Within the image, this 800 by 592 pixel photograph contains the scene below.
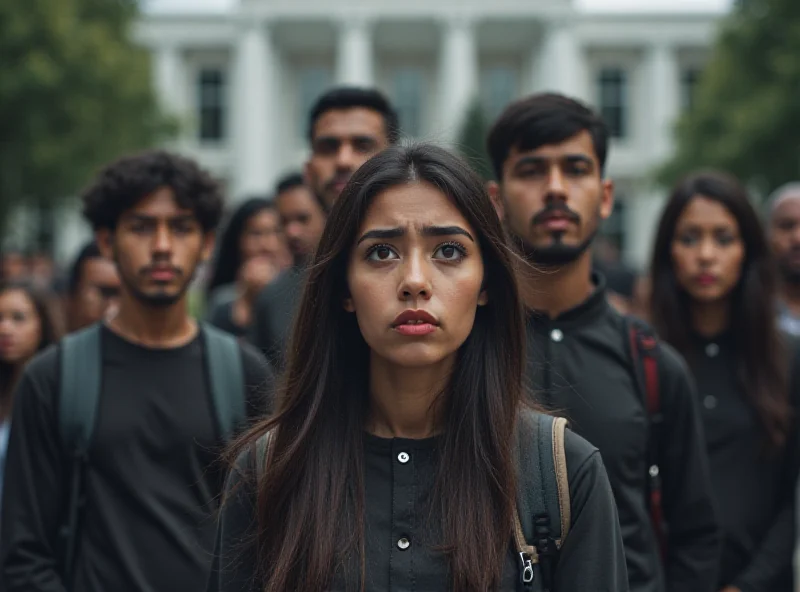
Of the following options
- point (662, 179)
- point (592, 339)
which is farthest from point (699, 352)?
point (662, 179)

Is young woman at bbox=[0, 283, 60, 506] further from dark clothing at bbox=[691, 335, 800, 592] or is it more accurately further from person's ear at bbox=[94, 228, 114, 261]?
dark clothing at bbox=[691, 335, 800, 592]

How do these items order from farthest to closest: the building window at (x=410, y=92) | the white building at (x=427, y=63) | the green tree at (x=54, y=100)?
the building window at (x=410, y=92), the white building at (x=427, y=63), the green tree at (x=54, y=100)

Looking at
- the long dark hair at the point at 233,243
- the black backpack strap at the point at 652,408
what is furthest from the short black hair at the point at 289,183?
the black backpack strap at the point at 652,408

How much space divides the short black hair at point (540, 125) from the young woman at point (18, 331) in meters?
2.49

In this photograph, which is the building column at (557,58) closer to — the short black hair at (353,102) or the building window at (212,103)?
the building window at (212,103)

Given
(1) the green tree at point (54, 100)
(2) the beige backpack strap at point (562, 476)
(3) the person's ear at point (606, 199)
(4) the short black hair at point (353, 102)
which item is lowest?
(2) the beige backpack strap at point (562, 476)

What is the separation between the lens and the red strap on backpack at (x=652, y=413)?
3.21 m

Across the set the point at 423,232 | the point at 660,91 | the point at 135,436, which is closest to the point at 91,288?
the point at 135,436

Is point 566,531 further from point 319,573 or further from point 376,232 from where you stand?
point 376,232

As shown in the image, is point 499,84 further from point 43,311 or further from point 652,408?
point 652,408

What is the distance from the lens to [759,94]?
2380 cm

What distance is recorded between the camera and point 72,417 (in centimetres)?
323

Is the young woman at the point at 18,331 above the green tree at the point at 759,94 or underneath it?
underneath

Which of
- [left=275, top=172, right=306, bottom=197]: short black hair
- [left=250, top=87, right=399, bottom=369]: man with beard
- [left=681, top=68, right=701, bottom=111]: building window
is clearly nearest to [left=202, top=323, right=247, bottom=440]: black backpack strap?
[left=250, top=87, right=399, bottom=369]: man with beard
